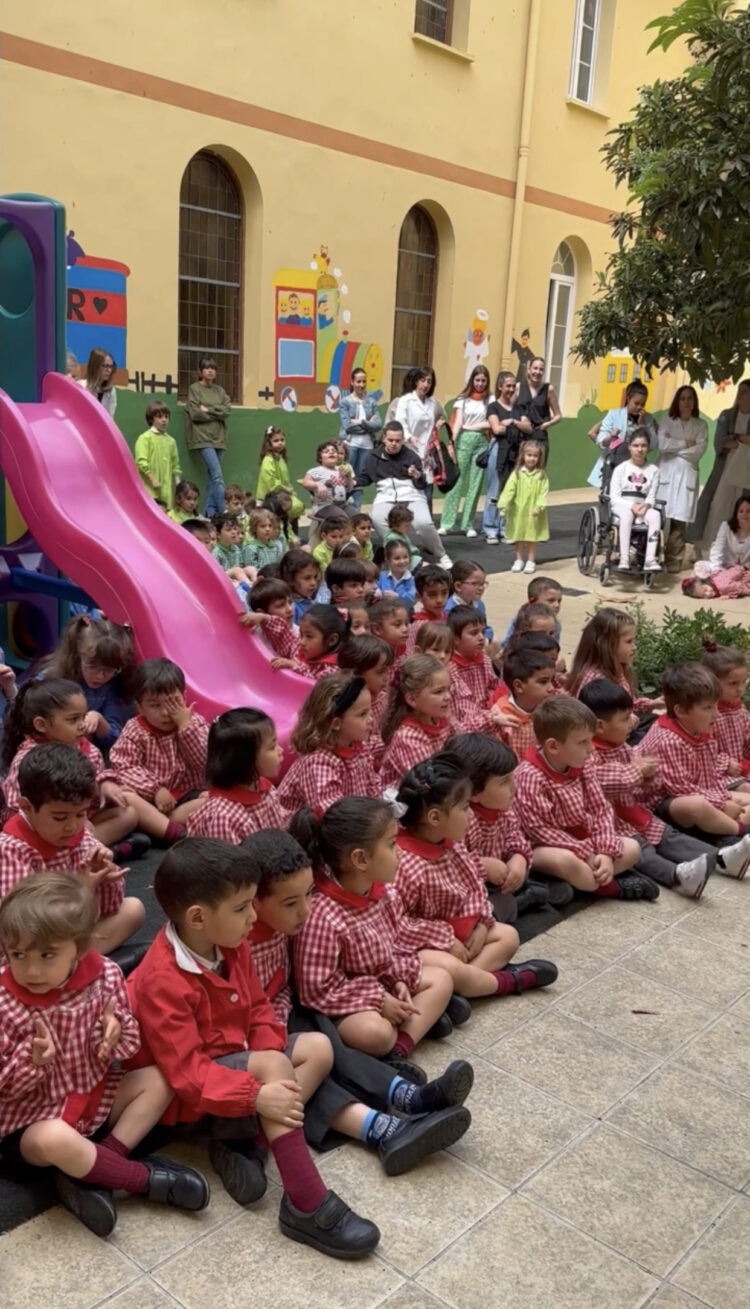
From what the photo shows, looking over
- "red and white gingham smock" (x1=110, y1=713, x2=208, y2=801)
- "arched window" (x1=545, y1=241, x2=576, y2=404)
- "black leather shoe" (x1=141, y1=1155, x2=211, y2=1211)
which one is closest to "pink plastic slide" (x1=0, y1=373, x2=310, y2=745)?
"red and white gingham smock" (x1=110, y1=713, x2=208, y2=801)

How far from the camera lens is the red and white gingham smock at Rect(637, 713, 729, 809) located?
16.1ft

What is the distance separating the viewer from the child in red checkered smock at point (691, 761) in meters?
4.77

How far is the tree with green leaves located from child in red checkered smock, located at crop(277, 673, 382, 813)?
141 inches

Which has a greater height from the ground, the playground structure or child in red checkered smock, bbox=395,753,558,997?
the playground structure

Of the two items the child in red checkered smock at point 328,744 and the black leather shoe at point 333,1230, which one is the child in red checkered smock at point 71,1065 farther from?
the child in red checkered smock at point 328,744

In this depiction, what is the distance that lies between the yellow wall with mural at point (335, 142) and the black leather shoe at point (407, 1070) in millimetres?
8390

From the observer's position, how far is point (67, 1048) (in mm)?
Result: 2557

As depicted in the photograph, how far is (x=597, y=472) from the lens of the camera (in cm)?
1150

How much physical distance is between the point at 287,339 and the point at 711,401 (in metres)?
9.17

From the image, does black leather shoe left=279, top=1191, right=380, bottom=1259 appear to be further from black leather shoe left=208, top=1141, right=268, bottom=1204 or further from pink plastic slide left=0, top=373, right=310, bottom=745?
pink plastic slide left=0, top=373, right=310, bottom=745

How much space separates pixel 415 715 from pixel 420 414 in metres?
6.93

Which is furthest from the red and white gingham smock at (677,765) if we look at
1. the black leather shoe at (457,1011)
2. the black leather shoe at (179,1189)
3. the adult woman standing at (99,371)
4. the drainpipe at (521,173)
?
the drainpipe at (521,173)

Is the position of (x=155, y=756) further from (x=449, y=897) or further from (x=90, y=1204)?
(x=90, y=1204)

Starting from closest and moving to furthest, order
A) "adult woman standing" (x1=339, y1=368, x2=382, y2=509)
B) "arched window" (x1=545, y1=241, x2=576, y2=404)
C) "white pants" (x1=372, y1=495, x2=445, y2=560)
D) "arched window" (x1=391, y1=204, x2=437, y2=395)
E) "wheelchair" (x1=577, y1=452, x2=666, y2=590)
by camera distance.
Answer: "white pants" (x1=372, y1=495, x2=445, y2=560) < "wheelchair" (x1=577, y1=452, x2=666, y2=590) < "adult woman standing" (x1=339, y1=368, x2=382, y2=509) < "arched window" (x1=391, y1=204, x2=437, y2=395) < "arched window" (x1=545, y1=241, x2=576, y2=404)
